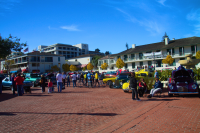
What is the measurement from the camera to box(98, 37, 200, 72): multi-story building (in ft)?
133

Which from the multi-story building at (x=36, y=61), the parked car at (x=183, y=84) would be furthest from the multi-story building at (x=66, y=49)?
the parked car at (x=183, y=84)

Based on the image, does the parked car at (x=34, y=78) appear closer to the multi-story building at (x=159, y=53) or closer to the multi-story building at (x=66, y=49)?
the multi-story building at (x=159, y=53)

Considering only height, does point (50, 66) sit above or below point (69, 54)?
below

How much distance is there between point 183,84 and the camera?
32.7ft

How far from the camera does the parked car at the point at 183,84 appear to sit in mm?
9625

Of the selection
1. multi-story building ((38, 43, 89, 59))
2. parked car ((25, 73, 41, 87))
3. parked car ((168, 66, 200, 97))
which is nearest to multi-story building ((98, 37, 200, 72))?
parked car ((25, 73, 41, 87))

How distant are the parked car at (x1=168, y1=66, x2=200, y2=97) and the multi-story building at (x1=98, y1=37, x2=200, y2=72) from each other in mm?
28111

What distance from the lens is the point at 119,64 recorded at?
49.3m

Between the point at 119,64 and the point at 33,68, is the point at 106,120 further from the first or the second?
the point at 33,68

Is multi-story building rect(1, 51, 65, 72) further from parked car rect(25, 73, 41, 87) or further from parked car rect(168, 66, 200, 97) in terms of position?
parked car rect(168, 66, 200, 97)

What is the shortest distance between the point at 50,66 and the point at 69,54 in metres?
27.6

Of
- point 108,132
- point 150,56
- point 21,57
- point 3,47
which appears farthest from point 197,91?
point 21,57

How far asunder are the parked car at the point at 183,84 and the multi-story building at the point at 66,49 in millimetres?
79277

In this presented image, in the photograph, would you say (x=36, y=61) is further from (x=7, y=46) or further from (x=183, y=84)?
(x=183, y=84)
